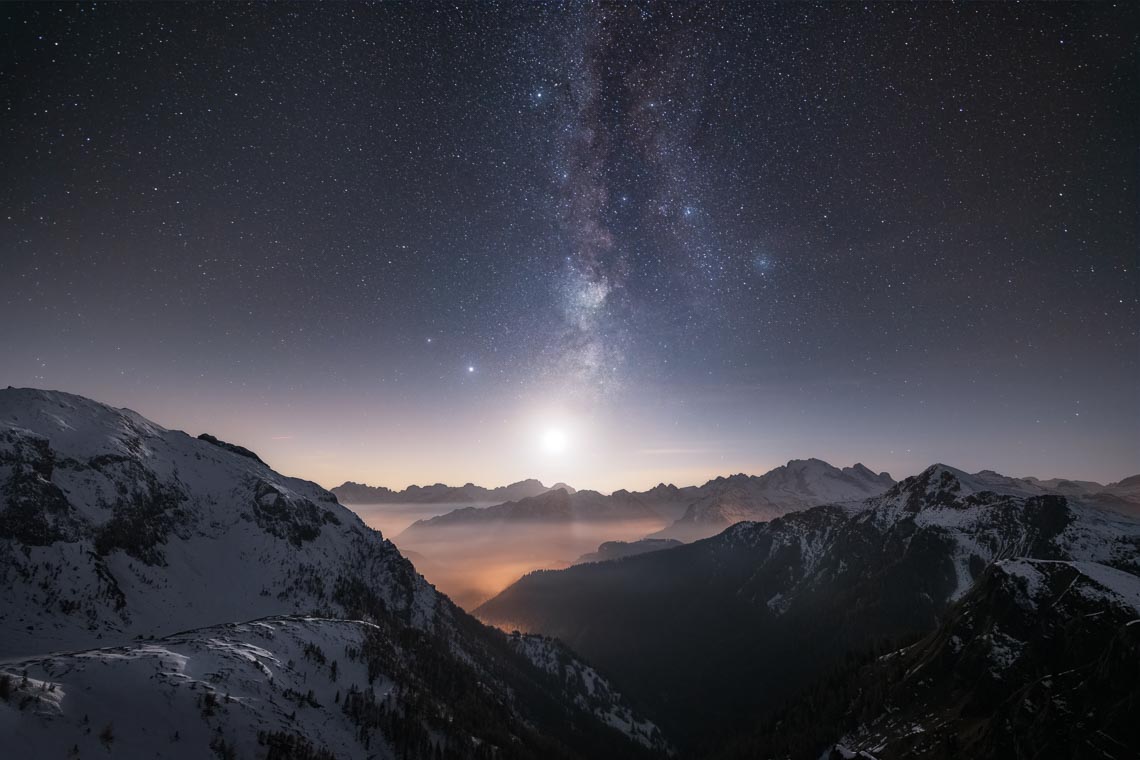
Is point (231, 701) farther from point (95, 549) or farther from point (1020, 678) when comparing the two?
point (1020, 678)

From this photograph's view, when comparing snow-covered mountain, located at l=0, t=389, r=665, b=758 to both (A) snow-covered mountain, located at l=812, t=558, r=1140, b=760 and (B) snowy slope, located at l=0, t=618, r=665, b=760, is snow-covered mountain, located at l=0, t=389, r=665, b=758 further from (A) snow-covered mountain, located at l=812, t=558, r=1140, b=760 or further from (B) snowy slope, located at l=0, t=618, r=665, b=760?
(A) snow-covered mountain, located at l=812, t=558, r=1140, b=760

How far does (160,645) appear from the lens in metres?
93.8

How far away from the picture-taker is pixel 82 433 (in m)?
180

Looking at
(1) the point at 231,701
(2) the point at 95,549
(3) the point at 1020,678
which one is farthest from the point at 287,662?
(3) the point at 1020,678

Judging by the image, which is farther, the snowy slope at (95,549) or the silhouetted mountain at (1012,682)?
the snowy slope at (95,549)

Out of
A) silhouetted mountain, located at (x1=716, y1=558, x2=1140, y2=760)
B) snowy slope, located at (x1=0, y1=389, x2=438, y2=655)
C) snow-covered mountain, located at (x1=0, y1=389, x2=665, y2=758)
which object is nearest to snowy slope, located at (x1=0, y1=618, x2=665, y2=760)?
snow-covered mountain, located at (x1=0, y1=389, x2=665, y2=758)

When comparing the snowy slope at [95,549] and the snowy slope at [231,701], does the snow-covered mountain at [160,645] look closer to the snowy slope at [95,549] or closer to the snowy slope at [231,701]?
the snowy slope at [231,701]

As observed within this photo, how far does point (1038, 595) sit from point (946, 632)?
79.1 ft

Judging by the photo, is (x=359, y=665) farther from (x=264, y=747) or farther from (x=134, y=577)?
(x=134, y=577)

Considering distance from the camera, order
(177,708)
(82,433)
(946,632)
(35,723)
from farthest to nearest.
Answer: (82,433) < (946,632) < (177,708) < (35,723)

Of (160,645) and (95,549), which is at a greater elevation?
(95,549)

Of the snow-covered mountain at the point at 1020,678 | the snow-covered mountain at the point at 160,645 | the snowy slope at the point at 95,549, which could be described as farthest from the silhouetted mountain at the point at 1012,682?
the snowy slope at the point at 95,549

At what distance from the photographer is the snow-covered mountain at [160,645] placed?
68000mm

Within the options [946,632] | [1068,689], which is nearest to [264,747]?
[1068,689]
